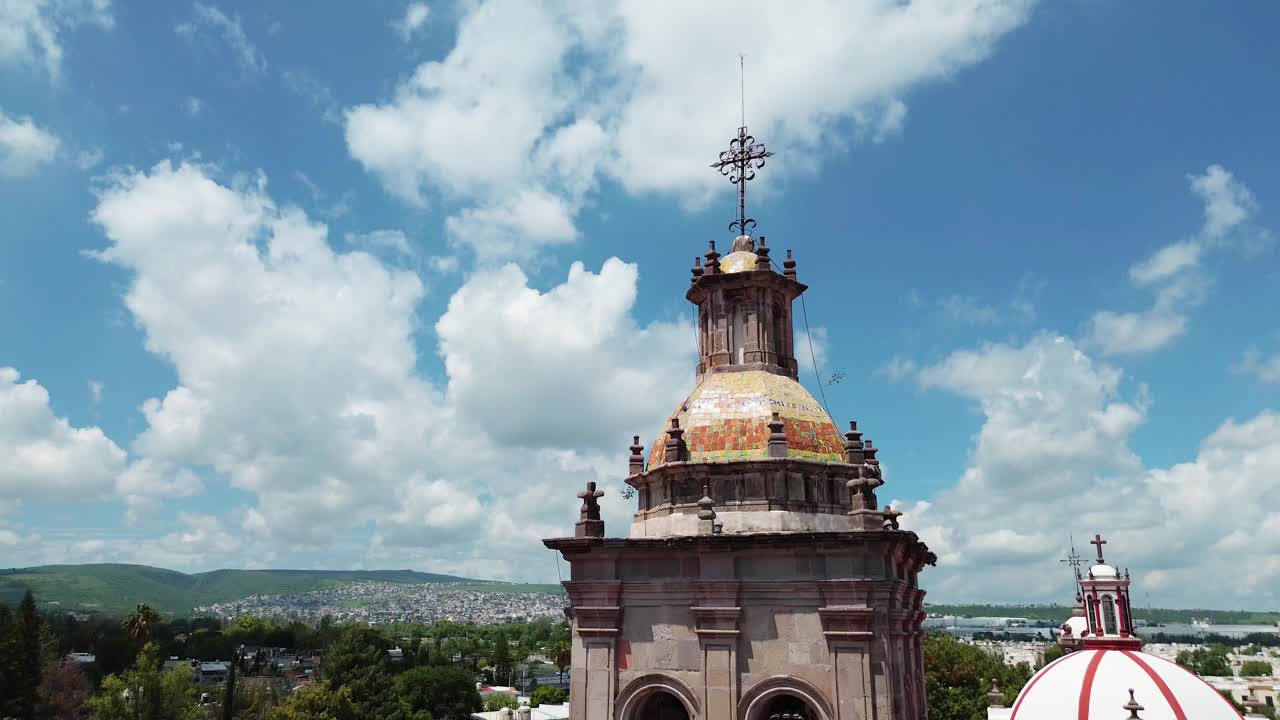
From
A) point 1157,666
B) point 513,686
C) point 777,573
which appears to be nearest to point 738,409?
point 777,573

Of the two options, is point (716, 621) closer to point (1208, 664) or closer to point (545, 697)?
point (545, 697)

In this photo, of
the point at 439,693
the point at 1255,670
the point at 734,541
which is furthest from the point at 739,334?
the point at 1255,670

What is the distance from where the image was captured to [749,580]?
16953mm

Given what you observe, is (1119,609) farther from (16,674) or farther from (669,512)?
(16,674)

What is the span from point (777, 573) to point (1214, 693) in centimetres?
1072

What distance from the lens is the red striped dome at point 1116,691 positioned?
18.8 metres

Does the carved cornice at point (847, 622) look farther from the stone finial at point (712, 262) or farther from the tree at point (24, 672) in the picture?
the tree at point (24, 672)

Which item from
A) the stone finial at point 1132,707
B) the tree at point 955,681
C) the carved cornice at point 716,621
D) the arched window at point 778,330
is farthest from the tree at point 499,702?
the stone finial at point 1132,707

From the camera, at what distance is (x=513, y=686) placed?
114812 millimetres

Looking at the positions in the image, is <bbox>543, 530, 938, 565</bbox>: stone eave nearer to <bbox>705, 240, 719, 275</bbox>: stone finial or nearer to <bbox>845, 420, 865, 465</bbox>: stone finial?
<bbox>845, 420, 865, 465</bbox>: stone finial

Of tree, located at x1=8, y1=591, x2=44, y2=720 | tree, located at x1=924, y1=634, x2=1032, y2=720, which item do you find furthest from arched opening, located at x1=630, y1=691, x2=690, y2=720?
tree, located at x1=8, y1=591, x2=44, y2=720

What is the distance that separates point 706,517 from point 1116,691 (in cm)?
1045

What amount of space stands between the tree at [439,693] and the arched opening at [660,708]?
5530 centimetres

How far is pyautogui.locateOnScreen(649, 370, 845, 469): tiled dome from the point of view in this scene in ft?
62.7
